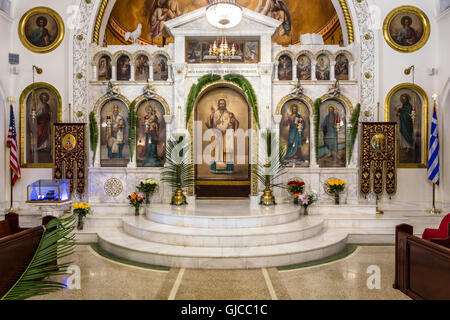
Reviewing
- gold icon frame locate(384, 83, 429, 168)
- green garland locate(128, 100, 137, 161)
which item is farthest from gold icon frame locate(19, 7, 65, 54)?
gold icon frame locate(384, 83, 429, 168)

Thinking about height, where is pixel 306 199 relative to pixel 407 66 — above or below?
below

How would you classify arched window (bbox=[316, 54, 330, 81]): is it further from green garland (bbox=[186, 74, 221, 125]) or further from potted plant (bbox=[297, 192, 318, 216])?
potted plant (bbox=[297, 192, 318, 216])

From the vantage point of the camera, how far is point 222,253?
22.0ft

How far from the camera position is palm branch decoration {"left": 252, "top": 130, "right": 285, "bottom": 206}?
32.3 feet

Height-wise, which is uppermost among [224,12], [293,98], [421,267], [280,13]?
[280,13]

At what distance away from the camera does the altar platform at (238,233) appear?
22.0ft

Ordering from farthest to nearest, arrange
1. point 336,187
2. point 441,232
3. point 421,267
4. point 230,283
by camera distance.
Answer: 1. point 336,187
2. point 441,232
3. point 230,283
4. point 421,267

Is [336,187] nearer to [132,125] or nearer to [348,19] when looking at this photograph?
[348,19]

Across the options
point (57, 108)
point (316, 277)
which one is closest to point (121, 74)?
point (57, 108)

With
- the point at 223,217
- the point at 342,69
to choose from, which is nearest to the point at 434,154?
the point at 342,69

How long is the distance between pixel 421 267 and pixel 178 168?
6.94 meters

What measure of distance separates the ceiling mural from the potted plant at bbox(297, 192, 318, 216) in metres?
7.29

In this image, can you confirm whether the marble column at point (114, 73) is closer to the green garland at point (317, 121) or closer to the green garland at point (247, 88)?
the green garland at point (247, 88)

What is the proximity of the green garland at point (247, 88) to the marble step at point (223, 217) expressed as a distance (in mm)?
3349
